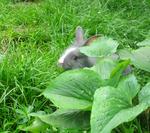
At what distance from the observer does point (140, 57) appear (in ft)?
7.27

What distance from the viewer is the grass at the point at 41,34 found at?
2764 mm

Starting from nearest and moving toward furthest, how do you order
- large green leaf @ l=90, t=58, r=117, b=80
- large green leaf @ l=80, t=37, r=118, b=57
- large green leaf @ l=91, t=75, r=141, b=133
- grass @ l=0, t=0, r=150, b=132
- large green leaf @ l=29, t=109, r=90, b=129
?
large green leaf @ l=91, t=75, r=141, b=133 < large green leaf @ l=29, t=109, r=90, b=129 < large green leaf @ l=90, t=58, r=117, b=80 < large green leaf @ l=80, t=37, r=118, b=57 < grass @ l=0, t=0, r=150, b=132

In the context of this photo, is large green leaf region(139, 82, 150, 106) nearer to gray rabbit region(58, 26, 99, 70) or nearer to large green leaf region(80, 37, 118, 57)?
large green leaf region(80, 37, 118, 57)

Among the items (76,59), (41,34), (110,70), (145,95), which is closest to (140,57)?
(110,70)

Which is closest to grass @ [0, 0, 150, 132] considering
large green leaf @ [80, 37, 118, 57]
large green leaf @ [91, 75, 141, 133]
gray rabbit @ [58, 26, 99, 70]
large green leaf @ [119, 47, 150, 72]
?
gray rabbit @ [58, 26, 99, 70]

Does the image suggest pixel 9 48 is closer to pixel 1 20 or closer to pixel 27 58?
pixel 27 58

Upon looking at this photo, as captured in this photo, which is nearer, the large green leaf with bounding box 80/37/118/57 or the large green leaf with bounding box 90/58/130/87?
the large green leaf with bounding box 90/58/130/87

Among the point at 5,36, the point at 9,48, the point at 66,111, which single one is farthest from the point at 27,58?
the point at 66,111

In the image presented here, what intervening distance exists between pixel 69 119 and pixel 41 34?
1942 millimetres

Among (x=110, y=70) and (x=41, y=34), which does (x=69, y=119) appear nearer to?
(x=110, y=70)

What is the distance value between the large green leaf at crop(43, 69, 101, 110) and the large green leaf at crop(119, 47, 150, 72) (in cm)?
26

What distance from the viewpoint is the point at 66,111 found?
2.04m

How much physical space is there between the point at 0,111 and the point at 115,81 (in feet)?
3.06

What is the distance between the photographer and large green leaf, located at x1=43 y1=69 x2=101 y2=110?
1.99 meters
